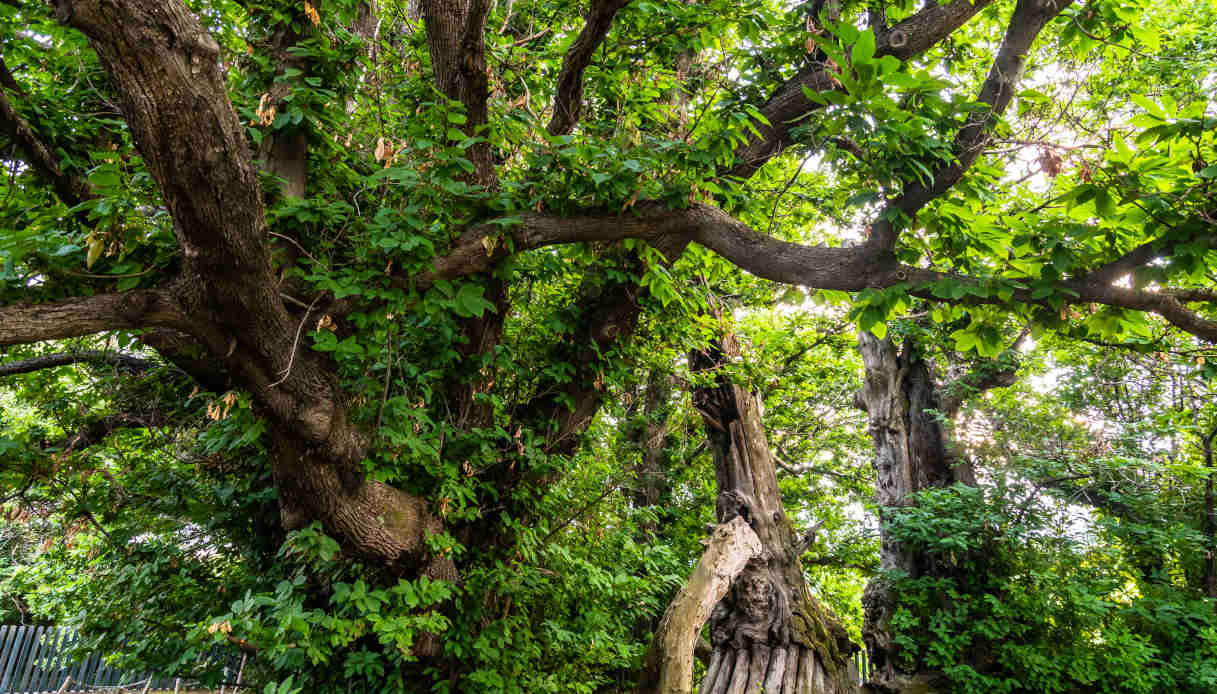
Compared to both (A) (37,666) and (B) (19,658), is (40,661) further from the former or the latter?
(B) (19,658)

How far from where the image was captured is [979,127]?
2490 mm

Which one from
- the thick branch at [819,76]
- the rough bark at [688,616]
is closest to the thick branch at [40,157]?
the thick branch at [819,76]

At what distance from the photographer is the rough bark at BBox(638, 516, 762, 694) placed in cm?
284

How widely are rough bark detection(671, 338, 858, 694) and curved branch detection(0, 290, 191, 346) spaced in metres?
3.70

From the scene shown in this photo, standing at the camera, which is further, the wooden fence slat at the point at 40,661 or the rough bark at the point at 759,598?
the wooden fence slat at the point at 40,661

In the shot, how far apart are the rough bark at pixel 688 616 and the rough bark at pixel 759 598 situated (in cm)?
95

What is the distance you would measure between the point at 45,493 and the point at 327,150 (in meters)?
2.68

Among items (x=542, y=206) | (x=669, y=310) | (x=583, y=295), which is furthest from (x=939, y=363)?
(x=542, y=206)

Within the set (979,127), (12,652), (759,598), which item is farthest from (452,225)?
(12,652)

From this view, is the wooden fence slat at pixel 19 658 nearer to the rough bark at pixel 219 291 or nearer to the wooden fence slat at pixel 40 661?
the wooden fence slat at pixel 40 661

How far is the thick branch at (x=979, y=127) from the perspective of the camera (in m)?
2.41

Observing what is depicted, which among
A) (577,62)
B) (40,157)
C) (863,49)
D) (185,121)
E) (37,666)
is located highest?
(577,62)

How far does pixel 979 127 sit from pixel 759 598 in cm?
381

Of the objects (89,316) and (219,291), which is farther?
(219,291)
